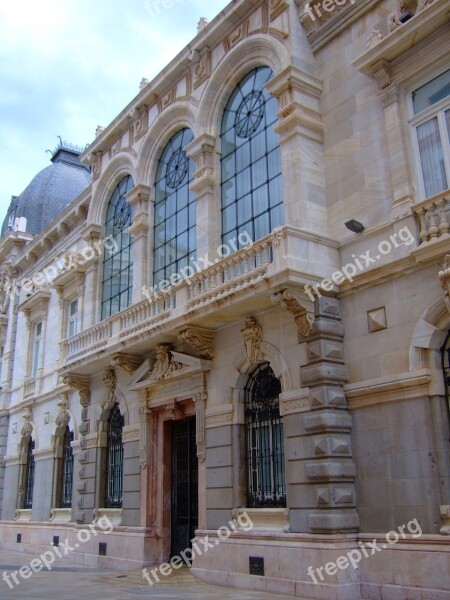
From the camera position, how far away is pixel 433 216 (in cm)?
1189

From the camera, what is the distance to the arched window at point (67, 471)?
74.8ft

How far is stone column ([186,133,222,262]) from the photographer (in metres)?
17.1

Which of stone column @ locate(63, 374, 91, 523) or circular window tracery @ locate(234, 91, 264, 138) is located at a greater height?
circular window tracery @ locate(234, 91, 264, 138)

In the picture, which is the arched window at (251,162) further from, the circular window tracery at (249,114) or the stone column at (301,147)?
the stone column at (301,147)

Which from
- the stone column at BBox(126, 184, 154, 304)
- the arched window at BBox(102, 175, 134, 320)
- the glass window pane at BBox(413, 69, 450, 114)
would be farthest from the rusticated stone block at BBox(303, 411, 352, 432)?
the arched window at BBox(102, 175, 134, 320)

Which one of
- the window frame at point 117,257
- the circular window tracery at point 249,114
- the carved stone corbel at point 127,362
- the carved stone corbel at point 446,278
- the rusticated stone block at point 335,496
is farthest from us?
the window frame at point 117,257

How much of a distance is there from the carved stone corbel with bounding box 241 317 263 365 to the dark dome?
876 inches

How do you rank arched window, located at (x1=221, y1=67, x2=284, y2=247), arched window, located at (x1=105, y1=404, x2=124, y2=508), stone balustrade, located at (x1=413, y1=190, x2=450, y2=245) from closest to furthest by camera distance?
stone balustrade, located at (x1=413, y1=190, x2=450, y2=245), arched window, located at (x1=221, y1=67, x2=284, y2=247), arched window, located at (x1=105, y1=404, x2=124, y2=508)

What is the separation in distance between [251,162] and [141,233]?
5.18m

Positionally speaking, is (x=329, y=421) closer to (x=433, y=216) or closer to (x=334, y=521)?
(x=334, y=521)

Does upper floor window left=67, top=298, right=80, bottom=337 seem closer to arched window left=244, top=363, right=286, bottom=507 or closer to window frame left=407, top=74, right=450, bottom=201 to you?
arched window left=244, top=363, right=286, bottom=507

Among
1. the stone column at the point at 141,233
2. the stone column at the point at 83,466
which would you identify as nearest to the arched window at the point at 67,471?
the stone column at the point at 83,466

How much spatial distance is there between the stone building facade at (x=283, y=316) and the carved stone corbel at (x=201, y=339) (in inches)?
2.5

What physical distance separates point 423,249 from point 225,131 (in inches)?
319
